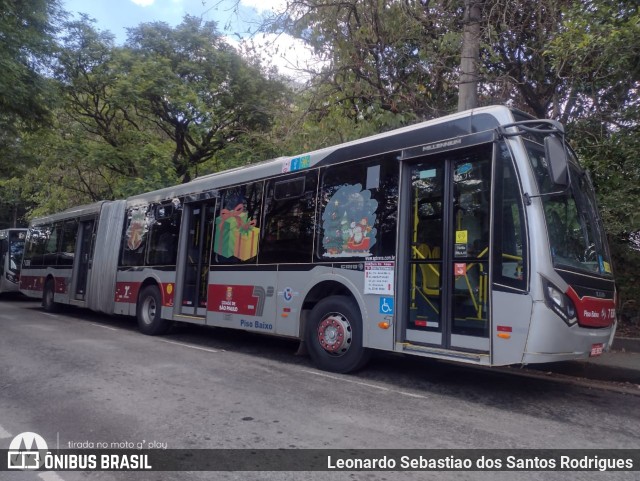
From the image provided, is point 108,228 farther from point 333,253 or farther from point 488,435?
point 488,435

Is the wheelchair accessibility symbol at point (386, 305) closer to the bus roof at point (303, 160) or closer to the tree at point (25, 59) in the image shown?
the bus roof at point (303, 160)

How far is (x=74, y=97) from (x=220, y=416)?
16.7 metres

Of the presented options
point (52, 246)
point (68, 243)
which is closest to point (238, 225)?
point (68, 243)

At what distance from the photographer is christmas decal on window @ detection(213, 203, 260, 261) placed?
364 inches

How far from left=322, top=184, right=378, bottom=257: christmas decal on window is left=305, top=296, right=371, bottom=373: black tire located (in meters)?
0.73

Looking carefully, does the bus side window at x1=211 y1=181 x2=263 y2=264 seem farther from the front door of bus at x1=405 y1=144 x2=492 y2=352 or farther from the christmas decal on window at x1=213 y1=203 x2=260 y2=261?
the front door of bus at x1=405 y1=144 x2=492 y2=352

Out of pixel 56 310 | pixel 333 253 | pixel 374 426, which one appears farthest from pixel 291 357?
pixel 56 310

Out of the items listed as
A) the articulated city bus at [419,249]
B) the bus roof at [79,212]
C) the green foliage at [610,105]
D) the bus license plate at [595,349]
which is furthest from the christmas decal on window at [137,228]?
the bus license plate at [595,349]

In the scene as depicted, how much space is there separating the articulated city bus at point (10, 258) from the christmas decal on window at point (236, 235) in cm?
1570

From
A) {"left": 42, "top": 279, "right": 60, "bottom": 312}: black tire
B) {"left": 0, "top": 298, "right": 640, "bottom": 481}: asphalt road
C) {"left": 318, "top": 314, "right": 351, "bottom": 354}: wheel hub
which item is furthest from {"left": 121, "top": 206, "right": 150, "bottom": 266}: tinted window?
{"left": 318, "top": 314, "right": 351, "bottom": 354}: wheel hub

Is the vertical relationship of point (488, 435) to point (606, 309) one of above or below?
below

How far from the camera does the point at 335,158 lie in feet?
26.1

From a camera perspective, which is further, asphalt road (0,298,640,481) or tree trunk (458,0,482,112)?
tree trunk (458,0,482,112)

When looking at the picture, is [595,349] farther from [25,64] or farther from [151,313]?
[25,64]
